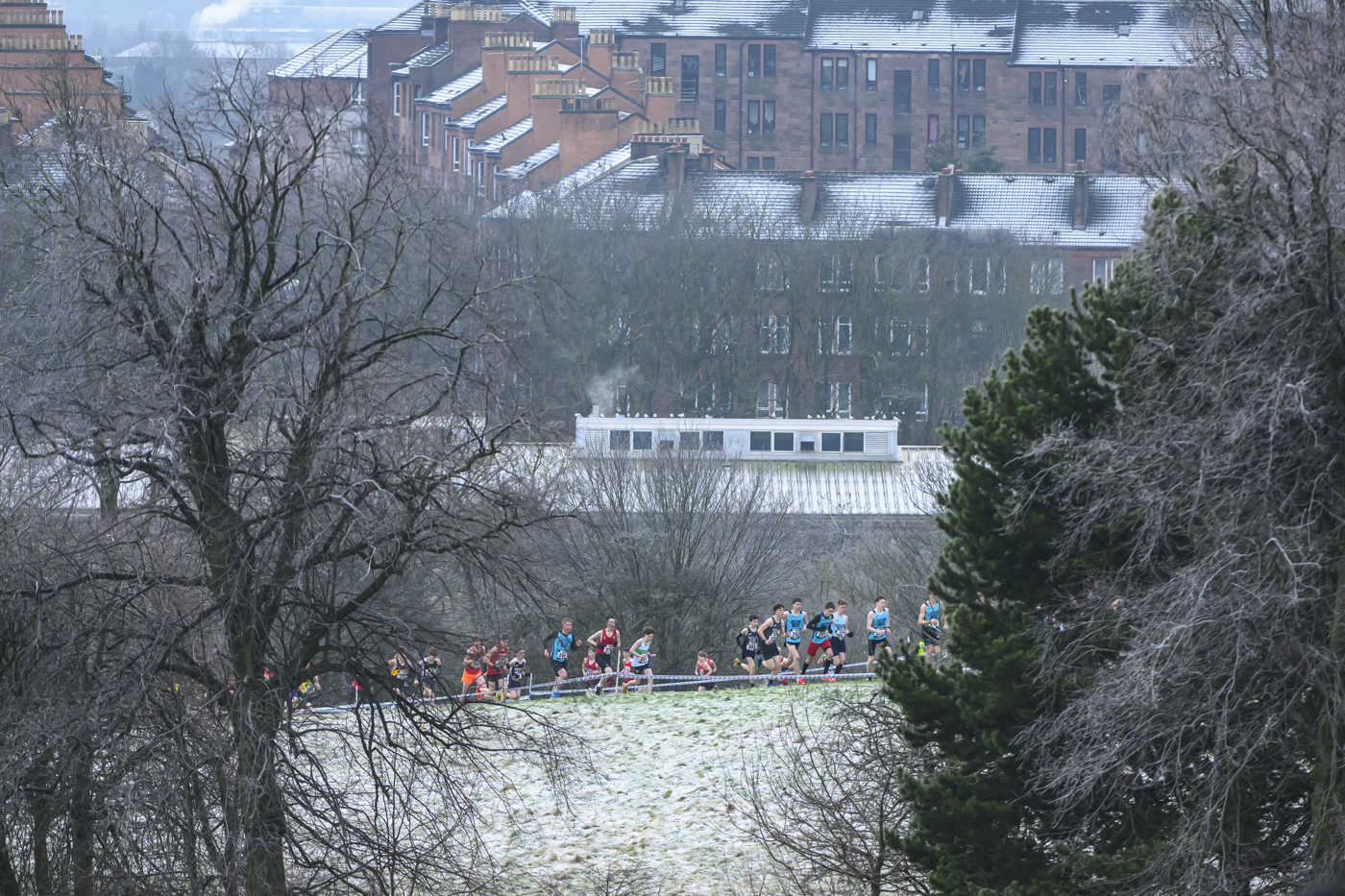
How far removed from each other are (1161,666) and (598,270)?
166ft

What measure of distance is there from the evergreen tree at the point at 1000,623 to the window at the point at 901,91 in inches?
3312

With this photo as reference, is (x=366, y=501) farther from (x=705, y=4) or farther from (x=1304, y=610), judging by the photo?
(x=705, y=4)

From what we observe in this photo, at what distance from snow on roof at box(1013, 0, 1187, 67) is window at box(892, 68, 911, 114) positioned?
5594mm

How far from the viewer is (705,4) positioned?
103 metres

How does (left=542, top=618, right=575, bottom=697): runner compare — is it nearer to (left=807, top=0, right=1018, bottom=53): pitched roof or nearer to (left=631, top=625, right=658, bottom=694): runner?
(left=631, top=625, right=658, bottom=694): runner

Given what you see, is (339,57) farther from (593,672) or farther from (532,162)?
(593,672)

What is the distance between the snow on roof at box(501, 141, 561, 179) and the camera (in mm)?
74812

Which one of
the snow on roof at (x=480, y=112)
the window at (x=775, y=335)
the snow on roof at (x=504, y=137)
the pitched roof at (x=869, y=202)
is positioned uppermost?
the snow on roof at (x=480, y=112)

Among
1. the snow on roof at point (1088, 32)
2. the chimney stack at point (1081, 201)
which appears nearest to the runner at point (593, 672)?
the chimney stack at point (1081, 201)

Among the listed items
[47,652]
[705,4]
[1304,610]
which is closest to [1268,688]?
[1304,610]

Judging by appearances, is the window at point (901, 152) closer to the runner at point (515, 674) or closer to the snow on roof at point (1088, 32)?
the snow on roof at point (1088, 32)

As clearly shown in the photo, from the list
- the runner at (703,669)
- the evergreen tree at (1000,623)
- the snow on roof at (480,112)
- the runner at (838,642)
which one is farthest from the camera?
the snow on roof at (480,112)

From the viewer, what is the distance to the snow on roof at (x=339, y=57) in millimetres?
94812

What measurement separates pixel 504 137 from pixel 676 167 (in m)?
10.4
